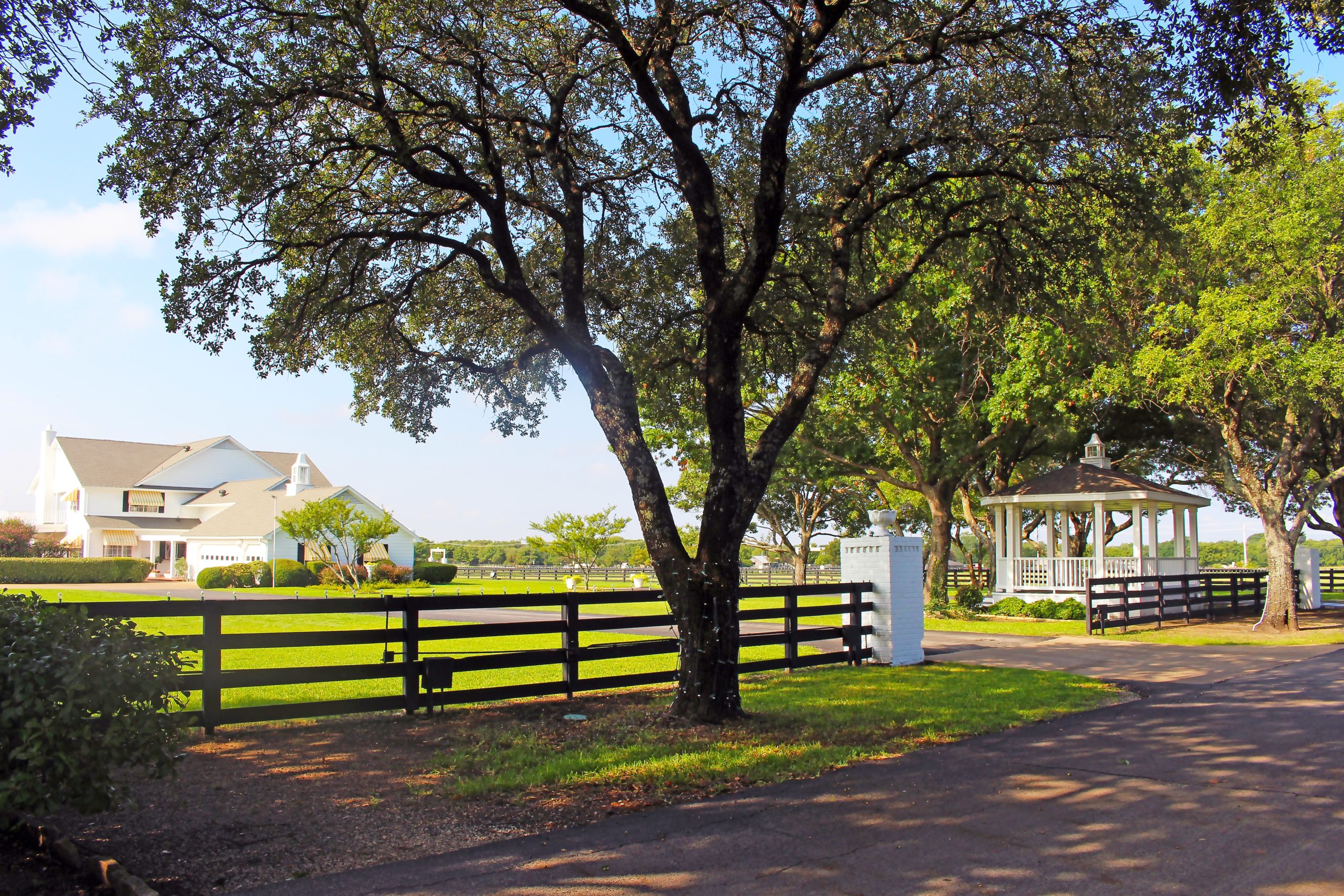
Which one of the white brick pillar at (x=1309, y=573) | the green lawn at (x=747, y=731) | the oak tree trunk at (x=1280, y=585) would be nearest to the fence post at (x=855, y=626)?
the green lawn at (x=747, y=731)

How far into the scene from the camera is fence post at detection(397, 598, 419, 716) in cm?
890

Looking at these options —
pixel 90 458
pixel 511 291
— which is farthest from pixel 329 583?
pixel 511 291

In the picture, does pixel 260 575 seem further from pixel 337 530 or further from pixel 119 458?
pixel 119 458

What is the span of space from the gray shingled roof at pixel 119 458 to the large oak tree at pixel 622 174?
46.3 meters

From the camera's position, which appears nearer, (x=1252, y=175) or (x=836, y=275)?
(x=836, y=275)

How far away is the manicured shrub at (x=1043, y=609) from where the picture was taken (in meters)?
24.9

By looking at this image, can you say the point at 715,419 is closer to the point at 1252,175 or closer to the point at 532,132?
the point at 532,132

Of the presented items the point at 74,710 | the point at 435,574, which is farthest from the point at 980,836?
the point at 435,574

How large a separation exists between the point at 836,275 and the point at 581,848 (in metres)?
6.49

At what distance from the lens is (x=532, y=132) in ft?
40.5

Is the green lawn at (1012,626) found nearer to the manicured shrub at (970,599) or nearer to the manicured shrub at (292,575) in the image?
the manicured shrub at (970,599)

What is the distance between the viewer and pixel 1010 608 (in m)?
26.1

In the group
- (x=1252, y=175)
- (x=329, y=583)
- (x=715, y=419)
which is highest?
(x=1252, y=175)

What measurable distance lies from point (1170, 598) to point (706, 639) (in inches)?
881
